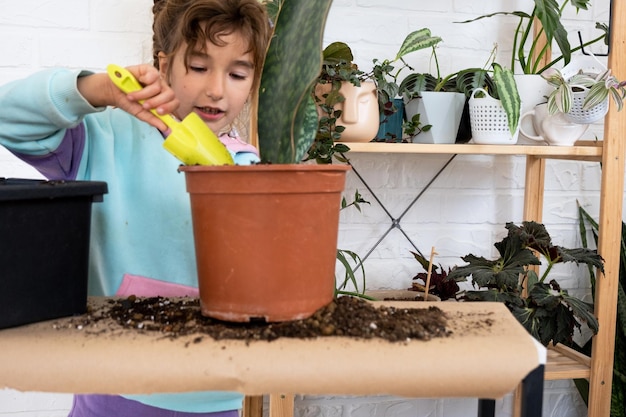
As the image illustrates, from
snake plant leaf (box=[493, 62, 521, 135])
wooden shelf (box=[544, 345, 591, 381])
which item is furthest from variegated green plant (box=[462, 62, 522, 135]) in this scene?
wooden shelf (box=[544, 345, 591, 381])

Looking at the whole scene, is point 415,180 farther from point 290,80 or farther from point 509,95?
point 290,80

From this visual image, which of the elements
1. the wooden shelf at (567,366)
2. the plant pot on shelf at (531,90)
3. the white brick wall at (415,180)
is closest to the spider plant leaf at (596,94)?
the plant pot on shelf at (531,90)

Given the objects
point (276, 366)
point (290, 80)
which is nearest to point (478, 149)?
point (290, 80)

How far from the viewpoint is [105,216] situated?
34.3 inches

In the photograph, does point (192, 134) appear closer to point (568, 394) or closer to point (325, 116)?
point (325, 116)

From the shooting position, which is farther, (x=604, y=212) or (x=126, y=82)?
(x=604, y=212)

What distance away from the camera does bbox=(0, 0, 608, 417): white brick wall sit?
1492mm

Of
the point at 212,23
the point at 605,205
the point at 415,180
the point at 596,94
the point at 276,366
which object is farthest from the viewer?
the point at 415,180

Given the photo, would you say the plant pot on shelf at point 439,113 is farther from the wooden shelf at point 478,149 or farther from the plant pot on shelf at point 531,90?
the plant pot on shelf at point 531,90

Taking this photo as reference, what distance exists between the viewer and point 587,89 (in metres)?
1.38

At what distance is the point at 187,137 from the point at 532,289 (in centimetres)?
104

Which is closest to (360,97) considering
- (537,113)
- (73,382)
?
(537,113)

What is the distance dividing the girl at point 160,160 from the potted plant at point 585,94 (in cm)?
73

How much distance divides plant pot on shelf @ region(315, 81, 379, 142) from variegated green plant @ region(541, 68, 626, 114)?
1.28 feet
